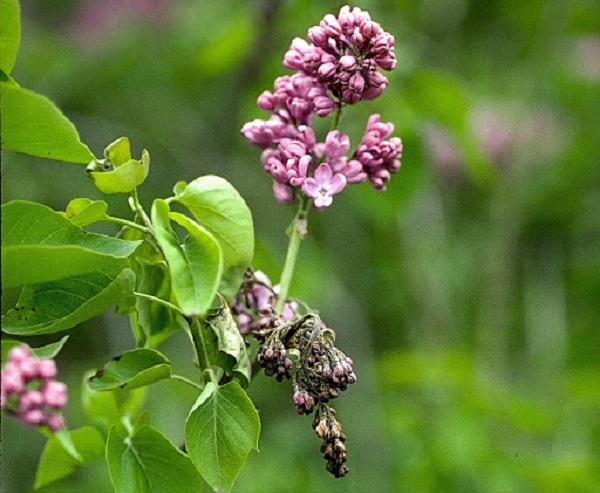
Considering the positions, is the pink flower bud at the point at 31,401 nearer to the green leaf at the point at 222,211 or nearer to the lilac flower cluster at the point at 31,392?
the lilac flower cluster at the point at 31,392

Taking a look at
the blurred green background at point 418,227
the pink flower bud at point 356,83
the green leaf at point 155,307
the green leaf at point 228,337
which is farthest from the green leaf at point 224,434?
the blurred green background at point 418,227

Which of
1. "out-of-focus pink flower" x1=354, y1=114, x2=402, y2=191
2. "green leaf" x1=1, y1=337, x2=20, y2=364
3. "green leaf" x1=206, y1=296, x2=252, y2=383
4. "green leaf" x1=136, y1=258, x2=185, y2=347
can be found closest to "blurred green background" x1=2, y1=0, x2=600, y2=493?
"out-of-focus pink flower" x1=354, y1=114, x2=402, y2=191

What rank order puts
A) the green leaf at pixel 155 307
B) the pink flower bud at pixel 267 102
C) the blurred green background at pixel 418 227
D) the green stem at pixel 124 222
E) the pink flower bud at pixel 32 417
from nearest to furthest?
the pink flower bud at pixel 32 417 < the green stem at pixel 124 222 < the green leaf at pixel 155 307 < the pink flower bud at pixel 267 102 < the blurred green background at pixel 418 227

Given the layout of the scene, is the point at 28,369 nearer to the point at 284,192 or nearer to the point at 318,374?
the point at 318,374

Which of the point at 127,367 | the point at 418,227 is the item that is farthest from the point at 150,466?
the point at 418,227

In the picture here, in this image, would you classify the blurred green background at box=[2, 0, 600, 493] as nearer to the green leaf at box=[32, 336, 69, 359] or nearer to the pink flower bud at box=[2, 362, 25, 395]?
the green leaf at box=[32, 336, 69, 359]

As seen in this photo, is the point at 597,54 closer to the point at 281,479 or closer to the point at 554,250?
the point at 554,250
